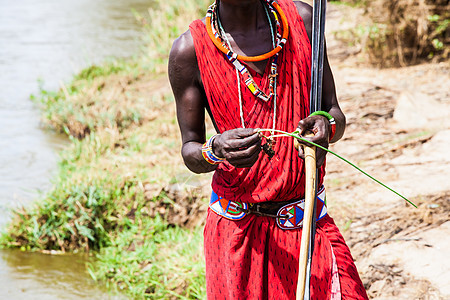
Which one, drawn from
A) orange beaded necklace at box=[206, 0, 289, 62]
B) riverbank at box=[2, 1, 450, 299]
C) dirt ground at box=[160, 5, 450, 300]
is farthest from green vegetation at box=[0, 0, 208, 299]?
orange beaded necklace at box=[206, 0, 289, 62]

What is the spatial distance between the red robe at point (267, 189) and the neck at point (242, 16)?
8cm

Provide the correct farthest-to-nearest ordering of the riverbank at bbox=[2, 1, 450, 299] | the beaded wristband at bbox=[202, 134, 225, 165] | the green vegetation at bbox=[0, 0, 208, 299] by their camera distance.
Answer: the green vegetation at bbox=[0, 0, 208, 299], the riverbank at bbox=[2, 1, 450, 299], the beaded wristband at bbox=[202, 134, 225, 165]

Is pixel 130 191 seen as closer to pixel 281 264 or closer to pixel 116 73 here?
pixel 281 264

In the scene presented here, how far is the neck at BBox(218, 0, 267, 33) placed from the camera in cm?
165

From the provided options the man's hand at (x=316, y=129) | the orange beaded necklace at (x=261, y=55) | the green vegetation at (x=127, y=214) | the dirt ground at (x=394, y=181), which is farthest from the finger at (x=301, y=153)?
the green vegetation at (x=127, y=214)

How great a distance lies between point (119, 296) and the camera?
350cm

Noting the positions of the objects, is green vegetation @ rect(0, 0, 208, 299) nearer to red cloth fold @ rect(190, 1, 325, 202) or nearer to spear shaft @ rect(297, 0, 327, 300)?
red cloth fold @ rect(190, 1, 325, 202)

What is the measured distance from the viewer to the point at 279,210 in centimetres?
168

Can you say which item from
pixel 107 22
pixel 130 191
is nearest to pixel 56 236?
pixel 130 191

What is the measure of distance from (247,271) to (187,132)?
483 millimetres

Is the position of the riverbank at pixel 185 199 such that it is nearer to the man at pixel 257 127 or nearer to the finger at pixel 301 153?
the man at pixel 257 127

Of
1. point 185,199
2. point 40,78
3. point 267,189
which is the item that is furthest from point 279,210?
point 40,78

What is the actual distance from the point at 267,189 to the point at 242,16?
530 mm

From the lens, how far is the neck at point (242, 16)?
1652mm
